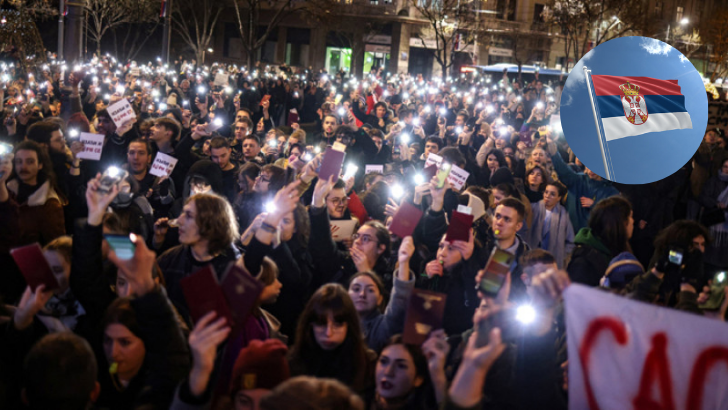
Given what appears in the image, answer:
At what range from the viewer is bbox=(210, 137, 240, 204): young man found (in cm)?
695

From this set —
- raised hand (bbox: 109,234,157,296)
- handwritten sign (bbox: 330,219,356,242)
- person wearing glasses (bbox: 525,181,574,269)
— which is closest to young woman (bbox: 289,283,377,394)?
raised hand (bbox: 109,234,157,296)

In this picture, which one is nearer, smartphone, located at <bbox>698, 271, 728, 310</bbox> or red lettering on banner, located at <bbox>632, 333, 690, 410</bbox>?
red lettering on banner, located at <bbox>632, 333, 690, 410</bbox>

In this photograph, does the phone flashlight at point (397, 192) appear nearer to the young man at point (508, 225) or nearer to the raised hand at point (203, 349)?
the young man at point (508, 225)

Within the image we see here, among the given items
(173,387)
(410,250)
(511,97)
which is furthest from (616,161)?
(511,97)

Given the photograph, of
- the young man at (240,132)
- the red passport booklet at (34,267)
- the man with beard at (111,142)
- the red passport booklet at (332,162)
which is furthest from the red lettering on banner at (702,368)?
the young man at (240,132)

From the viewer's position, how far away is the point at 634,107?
4.83 meters

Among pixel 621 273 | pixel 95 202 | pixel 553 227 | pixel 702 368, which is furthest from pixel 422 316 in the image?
pixel 553 227

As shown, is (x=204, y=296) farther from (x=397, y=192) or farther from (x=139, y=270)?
(x=397, y=192)

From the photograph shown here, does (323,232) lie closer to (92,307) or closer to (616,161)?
(92,307)

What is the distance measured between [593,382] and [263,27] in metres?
51.4

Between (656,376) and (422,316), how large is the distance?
98cm

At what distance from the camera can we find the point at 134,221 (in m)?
4.95

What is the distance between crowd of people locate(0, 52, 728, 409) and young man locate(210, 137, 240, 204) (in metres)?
0.02

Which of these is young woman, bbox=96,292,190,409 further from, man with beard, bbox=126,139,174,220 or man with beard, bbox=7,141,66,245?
man with beard, bbox=126,139,174,220
